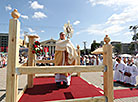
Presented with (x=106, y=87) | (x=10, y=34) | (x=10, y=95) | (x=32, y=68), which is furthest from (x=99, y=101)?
(x=10, y=34)

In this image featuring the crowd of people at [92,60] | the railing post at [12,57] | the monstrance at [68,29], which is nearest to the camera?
the railing post at [12,57]

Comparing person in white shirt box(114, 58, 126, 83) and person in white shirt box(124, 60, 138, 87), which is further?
person in white shirt box(114, 58, 126, 83)

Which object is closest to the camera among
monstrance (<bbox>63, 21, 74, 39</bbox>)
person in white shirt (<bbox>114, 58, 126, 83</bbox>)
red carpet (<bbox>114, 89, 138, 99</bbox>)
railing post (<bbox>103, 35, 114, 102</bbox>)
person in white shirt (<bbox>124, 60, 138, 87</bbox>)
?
railing post (<bbox>103, 35, 114, 102</bbox>)

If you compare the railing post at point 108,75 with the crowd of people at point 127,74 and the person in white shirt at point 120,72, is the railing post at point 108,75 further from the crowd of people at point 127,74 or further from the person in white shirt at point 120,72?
→ the person in white shirt at point 120,72

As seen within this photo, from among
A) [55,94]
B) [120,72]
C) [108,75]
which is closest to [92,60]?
[120,72]

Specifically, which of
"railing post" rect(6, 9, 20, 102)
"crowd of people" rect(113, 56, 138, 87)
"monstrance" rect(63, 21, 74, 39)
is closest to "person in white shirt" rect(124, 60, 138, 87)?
"crowd of people" rect(113, 56, 138, 87)

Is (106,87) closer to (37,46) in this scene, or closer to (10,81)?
(10,81)

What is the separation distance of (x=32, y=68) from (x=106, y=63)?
1.54 meters

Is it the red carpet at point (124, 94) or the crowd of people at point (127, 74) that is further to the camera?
the crowd of people at point (127, 74)

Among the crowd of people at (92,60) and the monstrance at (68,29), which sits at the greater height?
the monstrance at (68,29)

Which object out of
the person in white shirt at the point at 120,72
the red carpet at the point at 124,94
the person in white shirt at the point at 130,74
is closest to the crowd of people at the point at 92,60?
the person in white shirt at the point at 120,72

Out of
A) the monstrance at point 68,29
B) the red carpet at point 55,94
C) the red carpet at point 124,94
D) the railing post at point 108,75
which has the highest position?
the monstrance at point 68,29

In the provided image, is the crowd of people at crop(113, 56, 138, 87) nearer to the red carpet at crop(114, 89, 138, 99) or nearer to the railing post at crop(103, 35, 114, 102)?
the red carpet at crop(114, 89, 138, 99)

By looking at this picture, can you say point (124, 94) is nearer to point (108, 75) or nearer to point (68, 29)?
point (108, 75)
